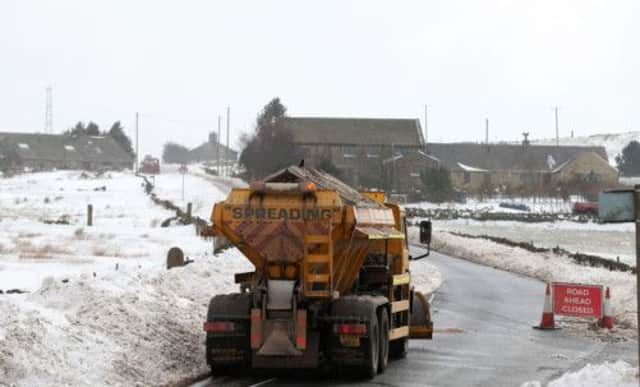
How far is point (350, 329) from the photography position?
16.3 meters

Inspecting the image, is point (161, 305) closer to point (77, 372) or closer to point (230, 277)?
point (77, 372)

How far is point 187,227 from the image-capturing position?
5609 cm

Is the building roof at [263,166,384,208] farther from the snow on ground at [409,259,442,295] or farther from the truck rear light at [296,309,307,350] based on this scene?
the snow on ground at [409,259,442,295]

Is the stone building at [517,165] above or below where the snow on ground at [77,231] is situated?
above

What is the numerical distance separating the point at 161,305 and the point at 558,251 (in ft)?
109

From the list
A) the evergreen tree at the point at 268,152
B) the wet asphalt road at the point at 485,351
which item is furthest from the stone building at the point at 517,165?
the wet asphalt road at the point at 485,351

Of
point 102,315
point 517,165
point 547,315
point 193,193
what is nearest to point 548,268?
point 547,315

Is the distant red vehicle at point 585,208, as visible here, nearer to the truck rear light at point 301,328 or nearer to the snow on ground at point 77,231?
the snow on ground at point 77,231

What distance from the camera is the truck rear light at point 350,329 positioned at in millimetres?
16328

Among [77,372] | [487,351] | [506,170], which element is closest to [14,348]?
[77,372]

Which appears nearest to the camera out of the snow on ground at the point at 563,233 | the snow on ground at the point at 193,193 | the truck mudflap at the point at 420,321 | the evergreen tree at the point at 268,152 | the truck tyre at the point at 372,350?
the truck tyre at the point at 372,350

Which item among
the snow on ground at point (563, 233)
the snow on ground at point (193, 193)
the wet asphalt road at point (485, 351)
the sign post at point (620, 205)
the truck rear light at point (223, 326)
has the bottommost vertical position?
the snow on ground at point (563, 233)

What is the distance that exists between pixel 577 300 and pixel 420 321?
21.4 feet

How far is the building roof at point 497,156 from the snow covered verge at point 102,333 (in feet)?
409
